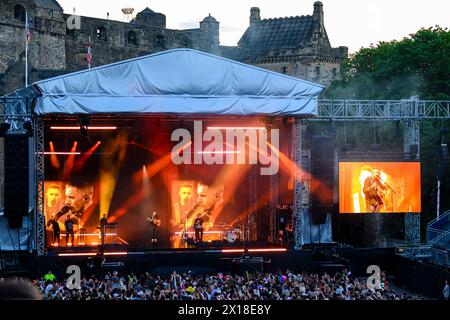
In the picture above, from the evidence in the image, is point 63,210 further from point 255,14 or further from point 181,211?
point 255,14

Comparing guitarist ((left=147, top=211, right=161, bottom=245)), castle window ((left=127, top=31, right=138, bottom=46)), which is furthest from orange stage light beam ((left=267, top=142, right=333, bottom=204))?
castle window ((left=127, top=31, right=138, bottom=46))

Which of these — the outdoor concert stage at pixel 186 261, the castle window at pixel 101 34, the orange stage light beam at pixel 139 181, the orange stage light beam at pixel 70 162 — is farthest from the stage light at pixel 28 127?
the castle window at pixel 101 34

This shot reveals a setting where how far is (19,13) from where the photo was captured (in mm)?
44844

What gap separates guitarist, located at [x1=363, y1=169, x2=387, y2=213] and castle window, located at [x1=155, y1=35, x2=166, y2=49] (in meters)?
31.3

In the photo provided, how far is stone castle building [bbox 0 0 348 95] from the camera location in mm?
43594

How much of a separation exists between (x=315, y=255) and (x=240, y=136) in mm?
4718

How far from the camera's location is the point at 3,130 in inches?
830

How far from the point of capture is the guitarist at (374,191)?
982 inches

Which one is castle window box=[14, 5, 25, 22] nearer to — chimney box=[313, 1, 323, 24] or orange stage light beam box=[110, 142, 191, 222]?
orange stage light beam box=[110, 142, 191, 222]

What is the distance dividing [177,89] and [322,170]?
5087 mm

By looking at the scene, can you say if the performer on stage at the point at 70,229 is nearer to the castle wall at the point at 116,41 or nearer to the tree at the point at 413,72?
the tree at the point at 413,72
